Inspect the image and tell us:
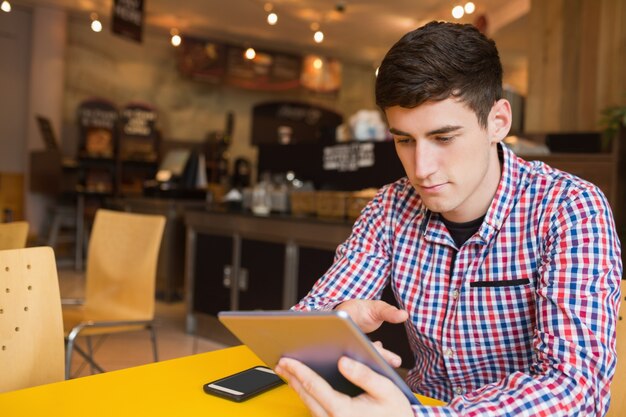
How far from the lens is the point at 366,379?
35.8 inches

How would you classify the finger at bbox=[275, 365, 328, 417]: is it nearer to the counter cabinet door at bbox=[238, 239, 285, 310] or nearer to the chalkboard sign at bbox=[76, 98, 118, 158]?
the counter cabinet door at bbox=[238, 239, 285, 310]

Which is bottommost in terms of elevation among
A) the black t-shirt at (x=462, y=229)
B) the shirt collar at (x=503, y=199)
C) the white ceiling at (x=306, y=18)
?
the black t-shirt at (x=462, y=229)

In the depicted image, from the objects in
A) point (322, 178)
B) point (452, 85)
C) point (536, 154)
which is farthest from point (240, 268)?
point (452, 85)

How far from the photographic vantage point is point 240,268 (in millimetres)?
4621

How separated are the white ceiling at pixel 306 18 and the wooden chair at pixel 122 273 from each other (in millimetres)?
5759

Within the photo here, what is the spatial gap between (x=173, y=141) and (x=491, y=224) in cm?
987

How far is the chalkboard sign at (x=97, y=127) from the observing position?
30.2 feet

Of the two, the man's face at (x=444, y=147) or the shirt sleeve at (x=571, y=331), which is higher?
the man's face at (x=444, y=147)

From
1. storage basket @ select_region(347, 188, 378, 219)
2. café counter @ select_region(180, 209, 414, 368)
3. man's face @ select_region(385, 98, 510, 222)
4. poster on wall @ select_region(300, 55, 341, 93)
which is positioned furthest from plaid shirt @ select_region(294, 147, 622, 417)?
poster on wall @ select_region(300, 55, 341, 93)

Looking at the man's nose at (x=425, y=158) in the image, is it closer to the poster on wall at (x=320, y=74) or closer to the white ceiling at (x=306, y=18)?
the white ceiling at (x=306, y=18)

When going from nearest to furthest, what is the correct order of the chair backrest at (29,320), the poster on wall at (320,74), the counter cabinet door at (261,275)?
1. the chair backrest at (29,320)
2. the counter cabinet door at (261,275)
3. the poster on wall at (320,74)

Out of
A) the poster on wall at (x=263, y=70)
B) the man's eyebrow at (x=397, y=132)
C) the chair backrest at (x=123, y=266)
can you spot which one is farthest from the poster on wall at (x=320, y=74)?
the man's eyebrow at (x=397, y=132)

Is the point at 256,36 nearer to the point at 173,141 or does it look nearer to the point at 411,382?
the point at 173,141

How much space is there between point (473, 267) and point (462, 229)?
11cm
